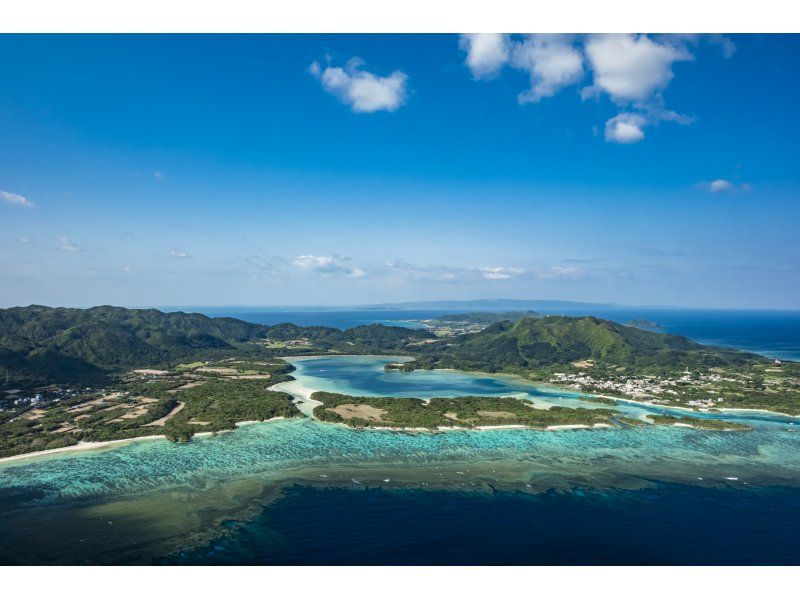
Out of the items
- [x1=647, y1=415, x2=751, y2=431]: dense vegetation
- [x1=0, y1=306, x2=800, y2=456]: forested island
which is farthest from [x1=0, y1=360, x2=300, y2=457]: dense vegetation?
[x1=647, y1=415, x2=751, y2=431]: dense vegetation

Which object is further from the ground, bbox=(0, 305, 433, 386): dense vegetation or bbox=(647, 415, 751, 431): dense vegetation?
bbox=(0, 305, 433, 386): dense vegetation

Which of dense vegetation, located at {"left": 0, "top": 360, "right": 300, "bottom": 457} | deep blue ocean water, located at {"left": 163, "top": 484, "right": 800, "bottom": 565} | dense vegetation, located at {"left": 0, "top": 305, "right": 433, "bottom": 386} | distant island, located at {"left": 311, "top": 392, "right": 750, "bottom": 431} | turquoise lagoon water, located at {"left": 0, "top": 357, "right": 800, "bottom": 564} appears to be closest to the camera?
deep blue ocean water, located at {"left": 163, "top": 484, "right": 800, "bottom": 565}

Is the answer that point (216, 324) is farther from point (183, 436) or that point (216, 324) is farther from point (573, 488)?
point (573, 488)

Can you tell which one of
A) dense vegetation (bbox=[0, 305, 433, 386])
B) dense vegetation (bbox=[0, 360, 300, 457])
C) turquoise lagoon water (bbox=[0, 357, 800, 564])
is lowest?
turquoise lagoon water (bbox=[0, 357, 800, 564])

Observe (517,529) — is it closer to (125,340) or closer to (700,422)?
(700,422)

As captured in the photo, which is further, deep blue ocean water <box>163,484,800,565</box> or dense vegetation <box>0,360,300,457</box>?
dense vegetation <box>0,360,300,457</box>

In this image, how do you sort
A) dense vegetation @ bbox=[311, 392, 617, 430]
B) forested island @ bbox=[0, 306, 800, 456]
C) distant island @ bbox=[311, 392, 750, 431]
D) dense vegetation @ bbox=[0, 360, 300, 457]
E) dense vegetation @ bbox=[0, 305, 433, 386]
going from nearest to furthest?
dense vegetation @ bbox=[0, 360, 300, 457] → distant island @ bbox=[311, 392, 750, 431] → dense vegetation @ bbox=[311, 392, 617, 430] → forested island @ bbox=[0, 306, 800, 456] → dense vegetation @ bbox=[0, 305, 433, 386]

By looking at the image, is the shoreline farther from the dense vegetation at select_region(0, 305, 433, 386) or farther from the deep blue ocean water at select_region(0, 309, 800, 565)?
the dense vegetation at select_region(0, 305, 433, 386)
